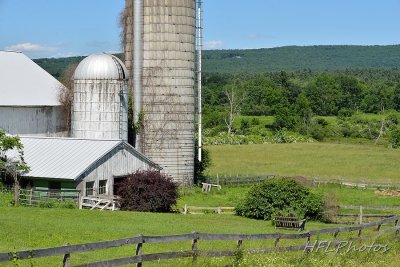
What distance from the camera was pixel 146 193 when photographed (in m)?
36.2

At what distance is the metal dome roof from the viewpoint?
46781 mm

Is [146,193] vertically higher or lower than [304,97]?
lower

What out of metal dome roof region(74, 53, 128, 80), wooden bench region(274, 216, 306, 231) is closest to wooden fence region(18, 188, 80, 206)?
wooden bench region(274, 216, 306, 231)

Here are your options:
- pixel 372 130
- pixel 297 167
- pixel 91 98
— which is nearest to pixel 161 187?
pixel 91 98

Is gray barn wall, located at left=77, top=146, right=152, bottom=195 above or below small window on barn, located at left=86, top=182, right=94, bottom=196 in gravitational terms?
above

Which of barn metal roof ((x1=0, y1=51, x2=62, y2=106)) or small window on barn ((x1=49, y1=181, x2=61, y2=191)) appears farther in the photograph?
barn metal roof ((x1=0, y1=51, x2=62, y2=106))

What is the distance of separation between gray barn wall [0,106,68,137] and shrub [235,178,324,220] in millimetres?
19256

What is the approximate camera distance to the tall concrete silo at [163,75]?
164ft

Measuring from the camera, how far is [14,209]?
32.1 metres

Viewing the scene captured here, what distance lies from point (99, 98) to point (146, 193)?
12374 millimetres

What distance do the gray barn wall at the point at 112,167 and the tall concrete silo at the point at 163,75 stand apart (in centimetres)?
750

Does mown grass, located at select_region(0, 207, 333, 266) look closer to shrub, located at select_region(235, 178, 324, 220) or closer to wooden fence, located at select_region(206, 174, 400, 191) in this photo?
shrub, located at select_region(235, 178, 324, 220)

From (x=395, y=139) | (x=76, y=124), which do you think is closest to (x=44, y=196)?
(x=76, y=124)

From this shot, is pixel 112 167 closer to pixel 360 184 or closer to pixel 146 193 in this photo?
pixel 146 193
